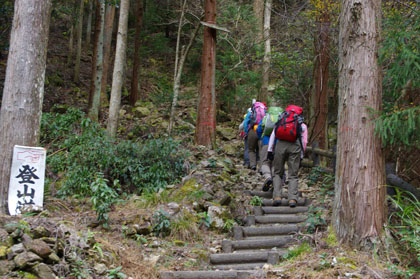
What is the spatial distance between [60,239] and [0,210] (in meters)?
1.95

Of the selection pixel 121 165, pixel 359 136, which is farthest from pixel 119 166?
pixel 359 136

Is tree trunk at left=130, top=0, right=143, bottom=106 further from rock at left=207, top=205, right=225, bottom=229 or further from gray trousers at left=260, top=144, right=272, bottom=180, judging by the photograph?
rock at left=207, top=205, right=225, bottom=229

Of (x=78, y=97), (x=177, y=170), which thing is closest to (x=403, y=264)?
(x=177, y=170)

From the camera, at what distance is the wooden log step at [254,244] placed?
6.23 metres

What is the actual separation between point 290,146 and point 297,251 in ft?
9.37

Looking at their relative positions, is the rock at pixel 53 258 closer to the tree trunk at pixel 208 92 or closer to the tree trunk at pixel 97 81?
the tree trunk at pixel 208 92

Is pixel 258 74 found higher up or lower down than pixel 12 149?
higher up

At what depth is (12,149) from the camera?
20.3 ft

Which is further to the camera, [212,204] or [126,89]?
[126,89]

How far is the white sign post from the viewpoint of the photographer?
600cm

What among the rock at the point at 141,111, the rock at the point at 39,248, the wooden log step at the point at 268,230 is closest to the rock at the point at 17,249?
the rock at the point at 39,248

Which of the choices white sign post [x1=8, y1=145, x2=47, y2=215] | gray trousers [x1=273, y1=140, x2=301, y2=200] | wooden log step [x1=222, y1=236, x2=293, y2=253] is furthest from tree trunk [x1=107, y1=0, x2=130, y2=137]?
wooden log step [x1=222, y1=236, x2=293, y2=253]

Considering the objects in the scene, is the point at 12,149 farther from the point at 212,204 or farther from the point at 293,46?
the point at 293,46

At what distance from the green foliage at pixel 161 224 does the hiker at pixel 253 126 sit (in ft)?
14.8
